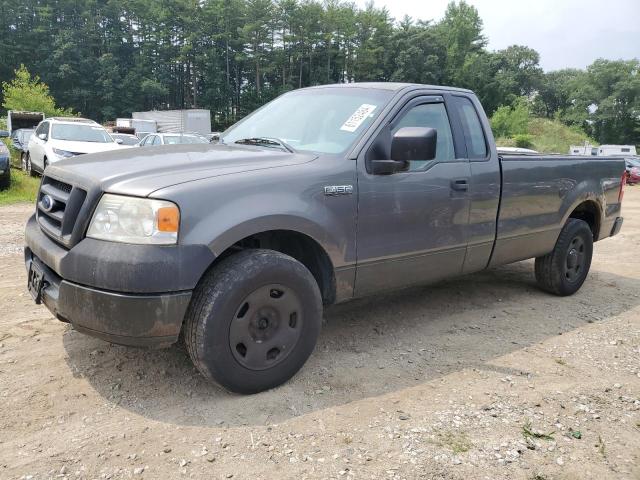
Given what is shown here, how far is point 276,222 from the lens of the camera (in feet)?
9.44

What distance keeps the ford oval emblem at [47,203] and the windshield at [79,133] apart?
422 inches

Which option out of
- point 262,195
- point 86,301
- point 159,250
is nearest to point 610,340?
point 262,195

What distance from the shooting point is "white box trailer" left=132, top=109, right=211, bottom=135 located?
35781mm

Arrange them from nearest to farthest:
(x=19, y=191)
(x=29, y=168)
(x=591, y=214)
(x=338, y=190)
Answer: (x=338, y=190) → (x=591, y=214) → (x=19, y=191) → (x=29, y=168)

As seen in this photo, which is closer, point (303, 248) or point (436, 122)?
point (303, 248)

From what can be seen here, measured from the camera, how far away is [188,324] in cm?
273

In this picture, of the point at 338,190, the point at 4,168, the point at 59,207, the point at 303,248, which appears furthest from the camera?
the point at 4,168

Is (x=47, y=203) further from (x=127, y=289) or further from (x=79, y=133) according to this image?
(x=79, y=133)

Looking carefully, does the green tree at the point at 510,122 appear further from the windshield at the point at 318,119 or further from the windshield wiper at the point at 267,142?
the windshield wiper at the point at 267,142

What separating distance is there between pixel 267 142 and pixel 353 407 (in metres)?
1.89

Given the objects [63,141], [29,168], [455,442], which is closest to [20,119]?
[29,168]

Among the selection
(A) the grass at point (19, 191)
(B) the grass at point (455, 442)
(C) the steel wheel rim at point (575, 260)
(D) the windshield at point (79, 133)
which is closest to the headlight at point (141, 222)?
(B) the grass at point (455, 442)

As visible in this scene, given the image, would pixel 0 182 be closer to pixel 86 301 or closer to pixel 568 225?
pixel 86 301

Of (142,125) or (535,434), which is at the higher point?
(142,125)
